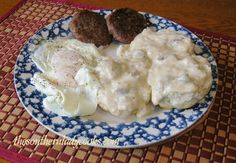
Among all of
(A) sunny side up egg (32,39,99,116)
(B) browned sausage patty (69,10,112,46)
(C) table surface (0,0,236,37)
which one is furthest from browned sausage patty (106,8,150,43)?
(C) table surface (0,0,236,37)

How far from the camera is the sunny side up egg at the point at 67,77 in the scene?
1.07 metres

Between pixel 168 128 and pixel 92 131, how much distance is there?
23 cm

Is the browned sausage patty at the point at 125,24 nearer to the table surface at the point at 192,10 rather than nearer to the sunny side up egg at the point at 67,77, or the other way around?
the sunny side up egg at the point at 67,77

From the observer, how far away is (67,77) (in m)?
1.17

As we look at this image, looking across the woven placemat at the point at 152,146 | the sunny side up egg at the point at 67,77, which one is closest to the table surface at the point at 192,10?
the woven placemat at the point at 152,146

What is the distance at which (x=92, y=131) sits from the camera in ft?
3.34

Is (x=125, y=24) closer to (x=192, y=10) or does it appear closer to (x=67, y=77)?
(x=67, y=77)

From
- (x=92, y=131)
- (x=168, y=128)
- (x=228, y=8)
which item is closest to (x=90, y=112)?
(x=92, y=131)

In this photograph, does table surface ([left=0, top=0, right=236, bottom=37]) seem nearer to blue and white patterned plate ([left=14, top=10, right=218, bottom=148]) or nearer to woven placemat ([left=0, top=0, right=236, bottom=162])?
woven placemat ([left=0, top=0, right=236, bottom=162])

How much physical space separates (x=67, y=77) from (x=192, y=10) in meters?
0.86

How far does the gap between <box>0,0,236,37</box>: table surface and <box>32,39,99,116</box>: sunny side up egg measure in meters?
0.50

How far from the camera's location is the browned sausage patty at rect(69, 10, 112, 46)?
1.36m

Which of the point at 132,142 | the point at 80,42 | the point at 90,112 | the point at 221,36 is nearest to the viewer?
the point at 132,142

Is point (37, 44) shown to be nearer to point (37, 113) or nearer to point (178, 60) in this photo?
point (37, 113)
